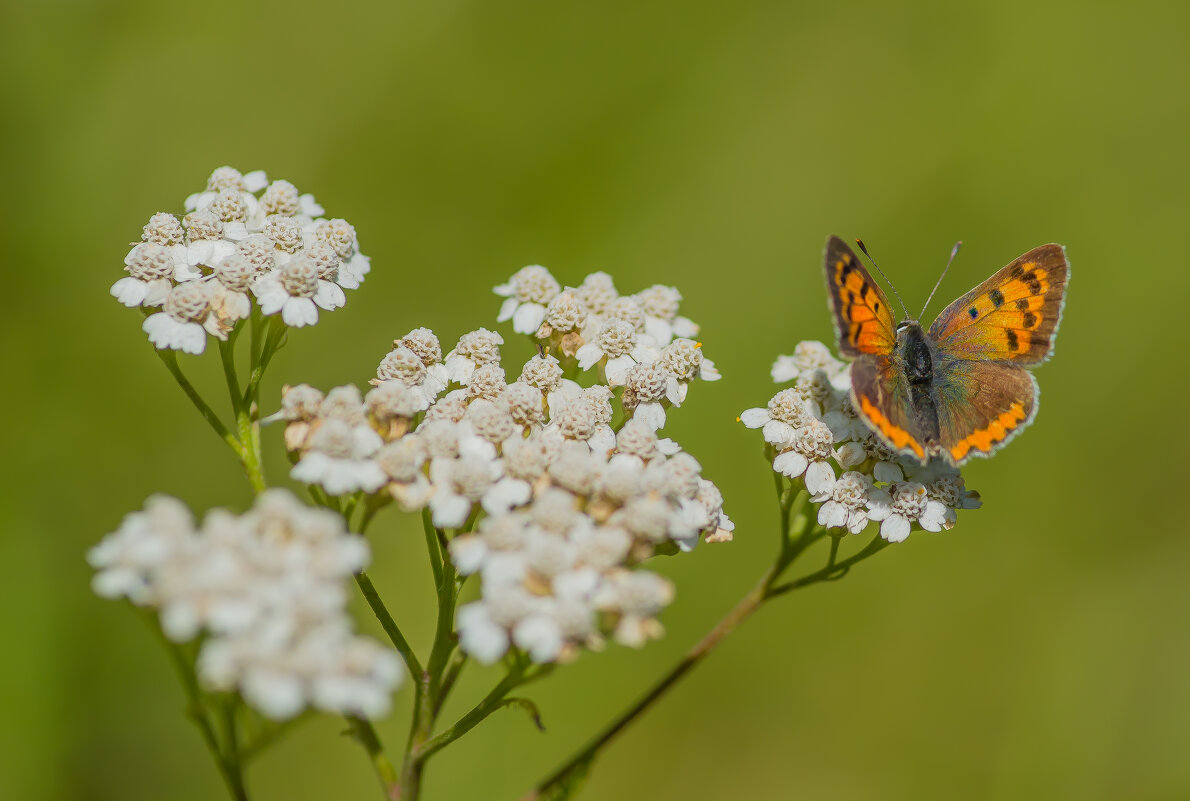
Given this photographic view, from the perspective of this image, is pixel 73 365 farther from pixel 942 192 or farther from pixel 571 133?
pixel 942 192

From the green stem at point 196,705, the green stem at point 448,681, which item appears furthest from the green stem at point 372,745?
the green stem at point 196,705

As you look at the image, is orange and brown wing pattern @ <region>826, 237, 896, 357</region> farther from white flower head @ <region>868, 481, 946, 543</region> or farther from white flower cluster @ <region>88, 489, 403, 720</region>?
white flower cluster @ <region>88, 489, 403, 720</region>

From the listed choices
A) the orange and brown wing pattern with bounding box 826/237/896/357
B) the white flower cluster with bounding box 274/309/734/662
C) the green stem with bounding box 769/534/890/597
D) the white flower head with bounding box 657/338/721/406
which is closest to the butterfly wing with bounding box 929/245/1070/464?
the orange and brown wing pattern with bounding box 826/237/896/357

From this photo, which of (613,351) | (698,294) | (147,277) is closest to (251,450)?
(147,277)

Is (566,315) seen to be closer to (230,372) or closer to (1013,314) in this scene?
(230,372)

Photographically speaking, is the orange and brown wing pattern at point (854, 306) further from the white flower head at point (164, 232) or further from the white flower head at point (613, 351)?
the white flower head at point (164, 232)

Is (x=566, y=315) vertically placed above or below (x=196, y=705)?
above
